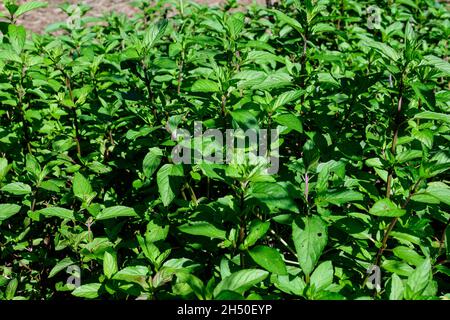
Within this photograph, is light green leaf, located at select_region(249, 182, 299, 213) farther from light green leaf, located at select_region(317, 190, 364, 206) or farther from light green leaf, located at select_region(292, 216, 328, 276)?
light green leaf, located at select_region(317, 190, 364, 206)

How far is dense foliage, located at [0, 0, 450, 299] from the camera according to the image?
1.76 meters

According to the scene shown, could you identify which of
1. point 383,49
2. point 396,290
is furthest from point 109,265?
point 383,49

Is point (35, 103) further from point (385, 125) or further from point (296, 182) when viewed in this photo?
point (385, 125)

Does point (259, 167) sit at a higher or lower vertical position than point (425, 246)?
higher

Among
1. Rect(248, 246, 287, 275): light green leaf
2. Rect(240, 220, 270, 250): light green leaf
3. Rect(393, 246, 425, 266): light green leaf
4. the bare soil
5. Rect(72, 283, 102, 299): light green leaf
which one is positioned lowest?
Rect(72, 283, 102, 299): light green leaf

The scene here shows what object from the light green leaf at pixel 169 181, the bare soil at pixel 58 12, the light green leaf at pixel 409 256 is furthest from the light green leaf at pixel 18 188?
the bare soil at pixel 58 12

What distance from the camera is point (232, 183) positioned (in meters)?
1.77

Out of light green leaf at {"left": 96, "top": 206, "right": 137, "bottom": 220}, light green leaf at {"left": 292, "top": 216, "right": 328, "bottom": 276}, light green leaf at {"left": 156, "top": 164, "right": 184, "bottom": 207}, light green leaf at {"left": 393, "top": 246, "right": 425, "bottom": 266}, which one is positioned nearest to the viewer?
light green leaf at {"left": 292, "top": 216, "right": 328, "bottom": 276}

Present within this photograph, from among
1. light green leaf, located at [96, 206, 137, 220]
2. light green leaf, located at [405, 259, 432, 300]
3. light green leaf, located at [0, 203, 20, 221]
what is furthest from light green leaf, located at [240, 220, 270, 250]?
light green leaf, located at [0, 203, 20, 221]

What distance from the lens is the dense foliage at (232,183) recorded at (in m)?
1.76

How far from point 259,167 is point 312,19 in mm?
1390

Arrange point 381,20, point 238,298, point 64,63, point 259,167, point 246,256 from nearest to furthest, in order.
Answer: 1. point 238,298
2. point 259,167
3. point 246,256
4. point 64,63
5. point 381,20

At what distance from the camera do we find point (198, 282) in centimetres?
157

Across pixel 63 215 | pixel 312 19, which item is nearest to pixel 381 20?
pixel 312 19
